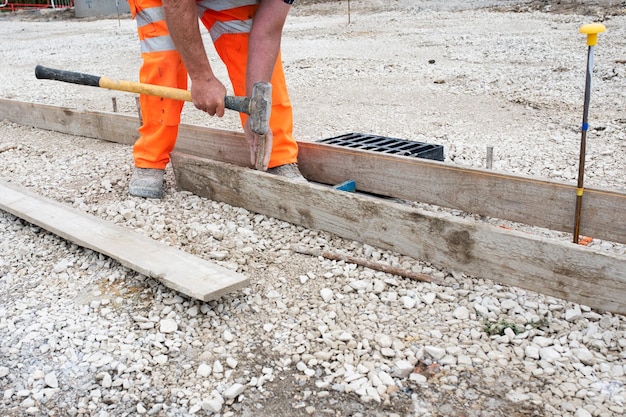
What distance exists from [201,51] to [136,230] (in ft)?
3.69

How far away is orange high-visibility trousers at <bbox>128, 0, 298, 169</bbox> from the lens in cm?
381

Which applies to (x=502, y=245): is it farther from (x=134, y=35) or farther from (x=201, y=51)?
(x=134, y=35)

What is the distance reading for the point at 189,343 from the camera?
2670 millimetres

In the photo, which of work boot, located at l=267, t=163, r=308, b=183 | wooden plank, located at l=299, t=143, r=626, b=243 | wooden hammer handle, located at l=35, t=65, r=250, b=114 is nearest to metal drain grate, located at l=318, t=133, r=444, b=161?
wooden plank, located at l=299, t=143, r=626, b=243

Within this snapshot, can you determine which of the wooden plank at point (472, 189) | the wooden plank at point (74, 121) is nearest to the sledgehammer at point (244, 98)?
the wooden plank at point (472, 189)

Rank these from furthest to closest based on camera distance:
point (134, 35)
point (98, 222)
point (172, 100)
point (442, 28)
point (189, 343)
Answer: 1. point (134, 35)
2. point (442, 28)
3. point (172, 100)
4. point (98, 222)
5. point (189, 343)

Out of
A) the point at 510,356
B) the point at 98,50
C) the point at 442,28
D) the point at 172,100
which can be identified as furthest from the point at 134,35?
the point at 510,356

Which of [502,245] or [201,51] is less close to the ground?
[201,51]

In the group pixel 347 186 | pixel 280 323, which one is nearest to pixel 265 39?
pixel 347 186

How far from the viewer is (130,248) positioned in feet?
10.6

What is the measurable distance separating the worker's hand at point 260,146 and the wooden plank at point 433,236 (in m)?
0.10

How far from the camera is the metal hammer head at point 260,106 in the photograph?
3.36m

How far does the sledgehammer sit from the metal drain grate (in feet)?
2.51

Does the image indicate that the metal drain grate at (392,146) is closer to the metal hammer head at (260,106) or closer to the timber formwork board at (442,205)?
the timber formwork board at (442,205)
